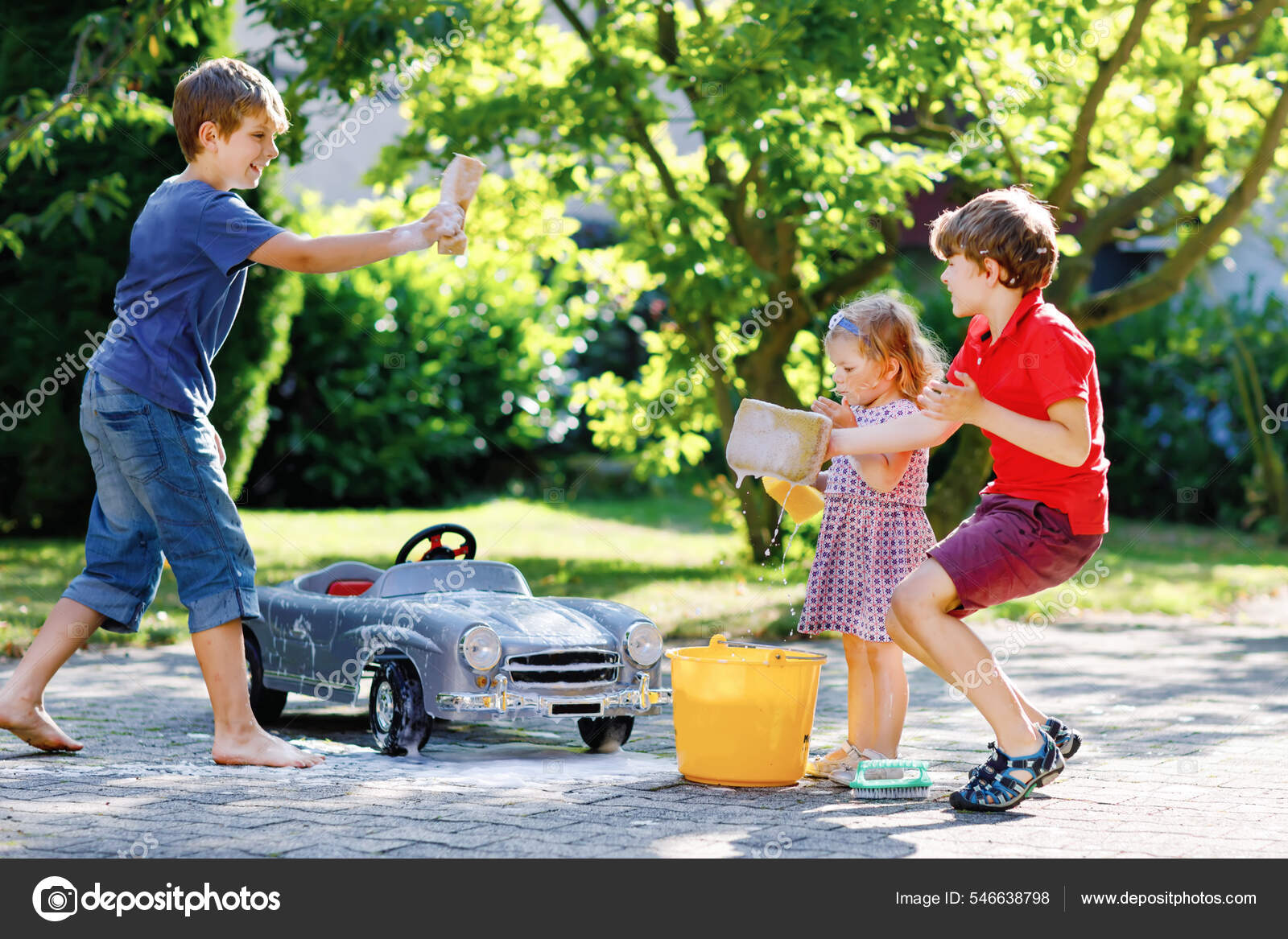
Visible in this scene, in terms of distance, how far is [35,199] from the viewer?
10.6 metres

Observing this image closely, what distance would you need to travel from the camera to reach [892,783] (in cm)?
396

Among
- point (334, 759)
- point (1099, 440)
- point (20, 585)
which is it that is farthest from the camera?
point (20, 585)

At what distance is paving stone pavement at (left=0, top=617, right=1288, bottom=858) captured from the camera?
3221 millimetres

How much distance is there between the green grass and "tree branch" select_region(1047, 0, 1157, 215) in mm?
2664

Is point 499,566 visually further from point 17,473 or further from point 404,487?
point 404,487

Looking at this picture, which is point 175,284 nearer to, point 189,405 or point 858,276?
point 189,405

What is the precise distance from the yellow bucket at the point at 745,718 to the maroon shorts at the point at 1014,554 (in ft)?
→ 1.82

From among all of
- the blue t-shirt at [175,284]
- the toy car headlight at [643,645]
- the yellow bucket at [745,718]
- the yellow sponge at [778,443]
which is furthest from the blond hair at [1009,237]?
the blue t-shirt at [175,284]

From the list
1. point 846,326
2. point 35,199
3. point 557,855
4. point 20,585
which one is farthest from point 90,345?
point 557,855

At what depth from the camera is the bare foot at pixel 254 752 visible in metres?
4.17
